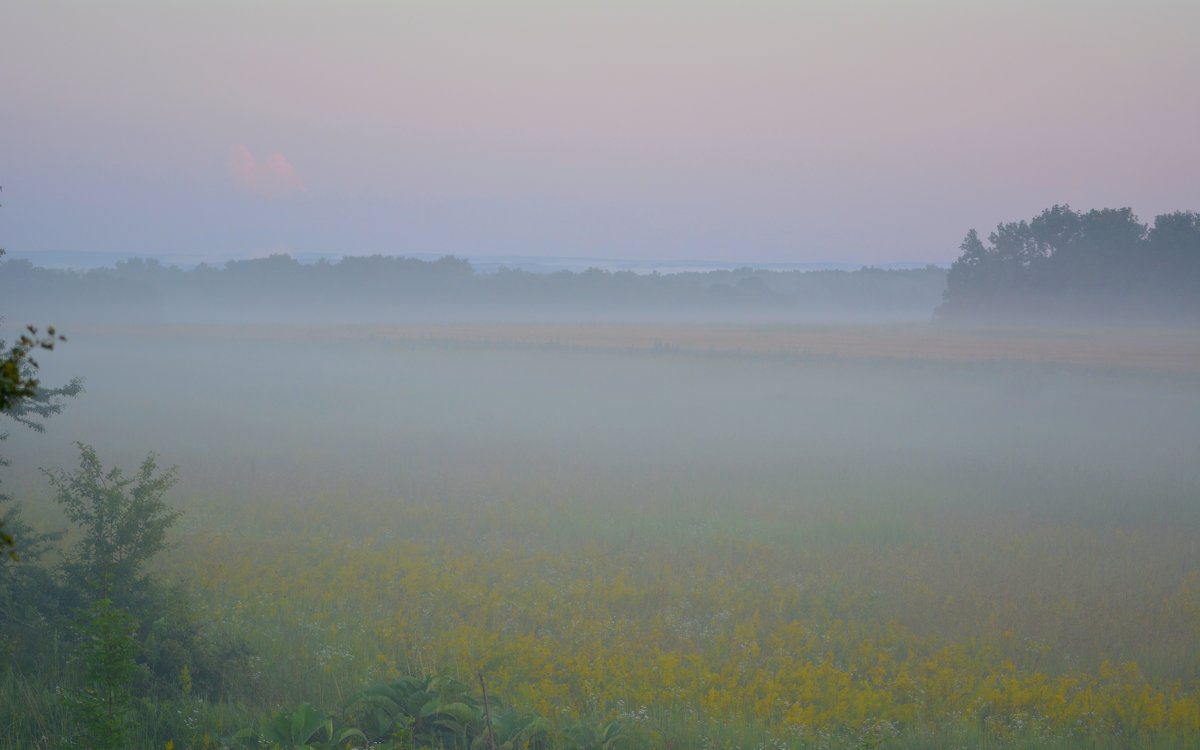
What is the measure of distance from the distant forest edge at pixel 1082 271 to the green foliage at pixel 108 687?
2461 inches

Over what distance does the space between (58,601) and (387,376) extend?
4035 cm

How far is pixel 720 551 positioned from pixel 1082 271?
200 ft

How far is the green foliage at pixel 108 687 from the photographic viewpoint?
5551 mm

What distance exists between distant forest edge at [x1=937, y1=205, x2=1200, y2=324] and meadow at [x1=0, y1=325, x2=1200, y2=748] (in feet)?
71.1

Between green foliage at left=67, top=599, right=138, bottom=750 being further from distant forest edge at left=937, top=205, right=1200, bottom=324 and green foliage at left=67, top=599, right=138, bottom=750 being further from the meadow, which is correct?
distant forest edge at left=937, top=205, right=1200, bottom=324

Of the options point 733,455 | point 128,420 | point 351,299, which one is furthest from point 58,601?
point 351,299

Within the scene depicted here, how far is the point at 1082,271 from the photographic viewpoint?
63.5 metres

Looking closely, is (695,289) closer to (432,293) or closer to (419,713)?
(432,293)

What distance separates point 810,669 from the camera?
8.86m

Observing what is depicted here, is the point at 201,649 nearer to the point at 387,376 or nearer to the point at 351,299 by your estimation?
the point at 387,376

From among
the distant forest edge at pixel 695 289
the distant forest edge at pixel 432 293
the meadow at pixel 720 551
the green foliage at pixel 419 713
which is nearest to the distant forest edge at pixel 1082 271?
the distant forest edge at pixel 695 289

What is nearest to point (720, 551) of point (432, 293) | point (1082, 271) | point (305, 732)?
point (305, 732)

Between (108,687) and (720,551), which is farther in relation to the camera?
(720,551)

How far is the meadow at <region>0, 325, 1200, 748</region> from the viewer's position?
8180 millimetres
